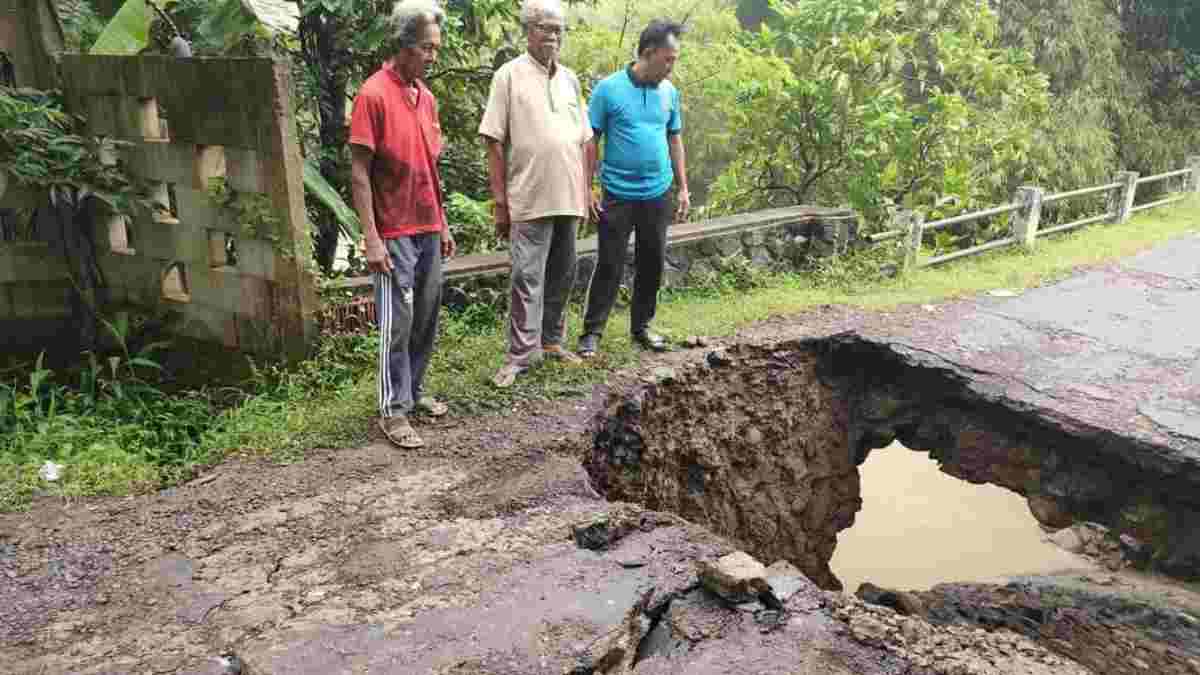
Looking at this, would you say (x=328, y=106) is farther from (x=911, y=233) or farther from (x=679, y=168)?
(x=911, y=233)

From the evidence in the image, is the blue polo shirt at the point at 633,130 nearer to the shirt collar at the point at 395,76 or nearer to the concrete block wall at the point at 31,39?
the shirt collar at the point at 395,76

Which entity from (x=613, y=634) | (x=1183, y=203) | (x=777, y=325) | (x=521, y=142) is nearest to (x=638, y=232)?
(x=521, y=142)

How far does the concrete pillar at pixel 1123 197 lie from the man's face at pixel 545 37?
950 cm

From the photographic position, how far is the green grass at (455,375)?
13.2 feet

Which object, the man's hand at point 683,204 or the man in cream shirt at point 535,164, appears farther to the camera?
the man's hand at point 683,204

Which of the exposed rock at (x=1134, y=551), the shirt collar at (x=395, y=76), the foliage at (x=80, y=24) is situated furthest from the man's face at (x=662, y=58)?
the exposed rock at (x=1134, y=551)

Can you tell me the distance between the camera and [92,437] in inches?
172

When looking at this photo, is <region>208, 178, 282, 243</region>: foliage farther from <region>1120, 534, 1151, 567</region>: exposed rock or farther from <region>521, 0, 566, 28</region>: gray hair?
<region>1120, 534, 1151, 567</region>: exposed rock

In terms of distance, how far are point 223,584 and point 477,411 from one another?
65.9 inches

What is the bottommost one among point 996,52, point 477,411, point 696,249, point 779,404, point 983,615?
point 983,615

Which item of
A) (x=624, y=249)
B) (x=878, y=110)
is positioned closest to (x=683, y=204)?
(x=624, y=249)

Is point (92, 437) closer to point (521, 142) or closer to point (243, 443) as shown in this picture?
point (243, 443)

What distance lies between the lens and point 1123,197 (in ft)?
36.4

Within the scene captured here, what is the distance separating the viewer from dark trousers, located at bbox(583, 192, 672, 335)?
5.15 m
